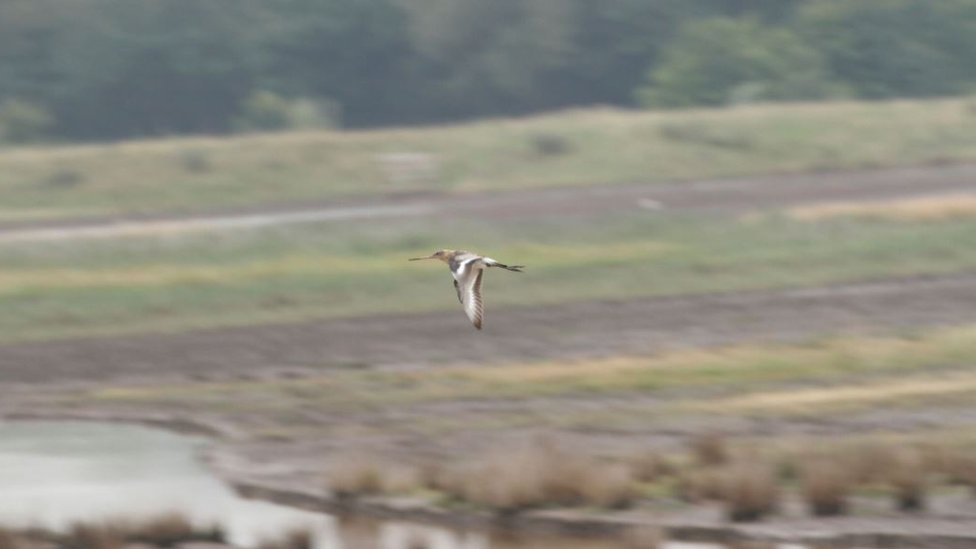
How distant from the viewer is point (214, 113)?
101 m

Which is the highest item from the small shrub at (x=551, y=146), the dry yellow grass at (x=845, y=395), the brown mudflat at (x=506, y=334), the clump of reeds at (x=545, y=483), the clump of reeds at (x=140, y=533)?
the small shrub at (x=551, y=146)

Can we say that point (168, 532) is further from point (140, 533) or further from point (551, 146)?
point (551, 146)

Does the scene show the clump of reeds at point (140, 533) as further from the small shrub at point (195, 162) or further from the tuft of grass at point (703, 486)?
the small shrub at point (195, 162)

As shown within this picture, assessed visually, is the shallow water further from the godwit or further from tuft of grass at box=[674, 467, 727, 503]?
the godwit

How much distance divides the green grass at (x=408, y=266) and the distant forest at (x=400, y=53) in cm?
4271

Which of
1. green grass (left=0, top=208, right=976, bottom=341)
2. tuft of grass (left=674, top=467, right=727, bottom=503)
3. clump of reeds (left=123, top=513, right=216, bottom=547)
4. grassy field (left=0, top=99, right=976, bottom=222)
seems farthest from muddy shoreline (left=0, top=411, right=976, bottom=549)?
grassy field (left=0, top=99, right=976, bottom=222)

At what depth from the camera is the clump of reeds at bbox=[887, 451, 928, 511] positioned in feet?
81.7

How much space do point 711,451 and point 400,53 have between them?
3095 inches

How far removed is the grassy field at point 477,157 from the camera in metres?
61.4

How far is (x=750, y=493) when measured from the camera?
24.9 m

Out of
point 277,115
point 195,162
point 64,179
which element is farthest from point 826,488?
point 277,115

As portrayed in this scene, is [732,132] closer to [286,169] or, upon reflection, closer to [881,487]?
[286,169]

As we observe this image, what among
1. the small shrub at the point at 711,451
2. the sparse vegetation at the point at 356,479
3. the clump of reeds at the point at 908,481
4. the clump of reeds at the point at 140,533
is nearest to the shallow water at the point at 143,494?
the clump of reeds at the point at 140,533

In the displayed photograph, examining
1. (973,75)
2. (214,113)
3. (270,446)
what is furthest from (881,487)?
(214,113)
